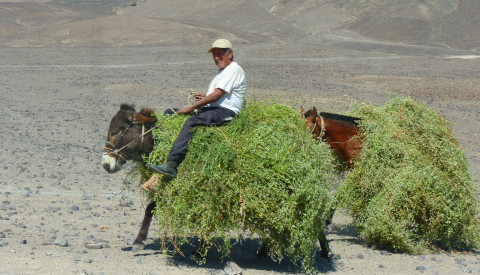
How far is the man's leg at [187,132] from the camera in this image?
21.5 ft

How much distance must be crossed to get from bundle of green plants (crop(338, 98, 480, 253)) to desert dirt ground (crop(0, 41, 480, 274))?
0.27 m

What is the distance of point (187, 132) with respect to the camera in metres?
6.66

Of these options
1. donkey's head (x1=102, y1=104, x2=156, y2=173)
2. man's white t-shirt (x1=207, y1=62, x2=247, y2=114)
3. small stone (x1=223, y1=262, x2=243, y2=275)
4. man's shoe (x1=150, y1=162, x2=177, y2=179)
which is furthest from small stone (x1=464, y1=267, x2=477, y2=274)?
donkey's head (x1=102, y1=104, x2=156, y2=173)

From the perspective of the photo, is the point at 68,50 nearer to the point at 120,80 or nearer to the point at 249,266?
the point at 120,80

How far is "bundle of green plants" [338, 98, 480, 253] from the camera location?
25.1 feet

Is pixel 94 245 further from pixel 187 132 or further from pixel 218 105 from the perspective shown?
pixel 218 105

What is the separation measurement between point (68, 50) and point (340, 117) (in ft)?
97.4

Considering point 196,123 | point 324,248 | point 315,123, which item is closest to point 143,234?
point 196,123

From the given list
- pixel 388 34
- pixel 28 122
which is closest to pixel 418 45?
pixel 388 34

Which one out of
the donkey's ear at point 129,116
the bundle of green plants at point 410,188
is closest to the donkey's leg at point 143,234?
the donkey's ear at point 129,116

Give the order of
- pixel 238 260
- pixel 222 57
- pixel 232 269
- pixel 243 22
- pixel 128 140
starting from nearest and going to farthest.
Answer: pixel 232 269, pixel 222 57, pixel 128 140, pixel 238 260, pixel 243 22

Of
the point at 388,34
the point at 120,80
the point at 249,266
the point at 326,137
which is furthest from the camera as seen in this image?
the point at 388,34

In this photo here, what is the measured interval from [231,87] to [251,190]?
112 centimetres

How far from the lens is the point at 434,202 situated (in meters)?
7.59
